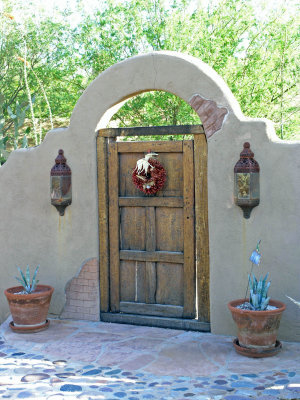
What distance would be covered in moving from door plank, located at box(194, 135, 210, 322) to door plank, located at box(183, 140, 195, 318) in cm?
6

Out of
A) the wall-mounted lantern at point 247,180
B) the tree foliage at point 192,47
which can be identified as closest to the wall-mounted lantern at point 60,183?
the wall-mounted lantern at point 247,180

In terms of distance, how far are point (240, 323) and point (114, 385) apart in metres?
1.44

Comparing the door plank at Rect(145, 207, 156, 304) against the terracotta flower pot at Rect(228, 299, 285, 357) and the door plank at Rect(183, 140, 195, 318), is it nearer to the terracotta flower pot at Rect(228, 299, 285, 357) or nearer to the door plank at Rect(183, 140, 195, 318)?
the door plank at Rect(183, 140, 195, 318)

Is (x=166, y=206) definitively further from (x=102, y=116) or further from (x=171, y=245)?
(x=102, y=116)

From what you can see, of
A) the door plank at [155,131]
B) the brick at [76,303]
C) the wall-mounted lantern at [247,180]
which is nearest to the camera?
the wall-mounted lantern at [247,180]

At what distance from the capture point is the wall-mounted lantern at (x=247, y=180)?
5891mm

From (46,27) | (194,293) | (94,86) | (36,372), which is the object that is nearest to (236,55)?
(46,27)

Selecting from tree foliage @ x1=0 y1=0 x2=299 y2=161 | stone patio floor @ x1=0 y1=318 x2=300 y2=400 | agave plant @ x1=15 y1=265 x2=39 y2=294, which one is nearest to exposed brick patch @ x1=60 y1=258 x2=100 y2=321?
stone patio floor @ x1=0 y1=318 x2=300 y2=400

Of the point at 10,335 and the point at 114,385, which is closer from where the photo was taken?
the point at 114,385

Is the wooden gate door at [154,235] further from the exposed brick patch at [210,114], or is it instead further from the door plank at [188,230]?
the exposed brick patch at [210,114]

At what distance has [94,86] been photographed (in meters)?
6.85

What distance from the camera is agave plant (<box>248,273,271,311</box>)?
18.5 ft

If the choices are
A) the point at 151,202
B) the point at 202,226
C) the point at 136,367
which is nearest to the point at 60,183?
the point at 151,202

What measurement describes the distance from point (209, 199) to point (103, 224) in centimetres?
143
